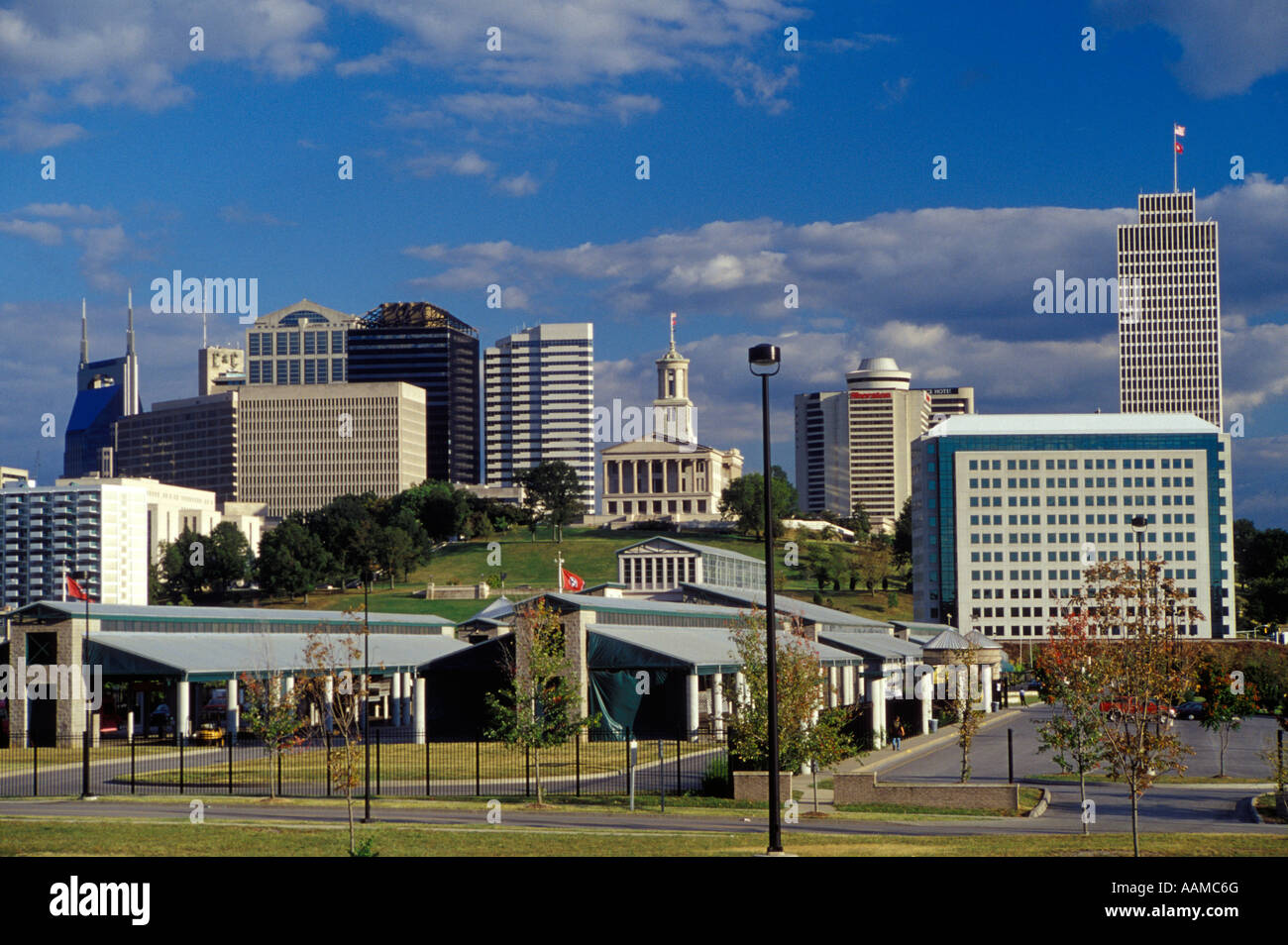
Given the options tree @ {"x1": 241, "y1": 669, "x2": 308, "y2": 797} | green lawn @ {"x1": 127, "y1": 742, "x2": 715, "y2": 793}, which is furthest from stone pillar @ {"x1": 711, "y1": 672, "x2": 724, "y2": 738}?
tree @ {"x1": 241, "y1": 669, "x2": 308, "y2": 797}

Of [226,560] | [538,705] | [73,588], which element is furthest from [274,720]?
[226,560]

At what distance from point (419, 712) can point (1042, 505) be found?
136510 mm

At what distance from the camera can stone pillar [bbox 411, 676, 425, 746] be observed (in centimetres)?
7132

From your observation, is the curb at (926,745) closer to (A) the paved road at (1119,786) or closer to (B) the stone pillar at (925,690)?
(A) the paved road at (1119,786)

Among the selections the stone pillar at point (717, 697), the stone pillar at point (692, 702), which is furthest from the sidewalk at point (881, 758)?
the stone pillar at point (692, 702)

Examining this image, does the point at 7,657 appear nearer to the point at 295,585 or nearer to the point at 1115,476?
the point at 295,585

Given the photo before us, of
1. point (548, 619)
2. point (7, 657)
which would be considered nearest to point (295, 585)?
point (7, 657)

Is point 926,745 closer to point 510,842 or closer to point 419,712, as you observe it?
point 419,712

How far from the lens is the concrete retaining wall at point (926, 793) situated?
3934cm

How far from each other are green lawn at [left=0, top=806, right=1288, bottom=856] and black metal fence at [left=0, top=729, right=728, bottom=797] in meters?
2.53

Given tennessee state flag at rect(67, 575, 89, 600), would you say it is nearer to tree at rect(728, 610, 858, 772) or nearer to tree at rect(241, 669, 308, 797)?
tree at rect(241, 669, 308, 797)
